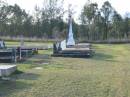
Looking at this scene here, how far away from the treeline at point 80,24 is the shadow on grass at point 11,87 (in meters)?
52.6

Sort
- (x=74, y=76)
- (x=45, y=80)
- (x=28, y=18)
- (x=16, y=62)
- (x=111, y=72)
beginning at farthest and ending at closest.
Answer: (x=28, y=18), (x=16, y=62), (x=111, y=72), (x=74, y=76), (x=45, y=80)

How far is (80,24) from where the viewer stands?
69.2 metres

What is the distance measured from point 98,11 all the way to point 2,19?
1548cm

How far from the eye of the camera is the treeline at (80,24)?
220 ft

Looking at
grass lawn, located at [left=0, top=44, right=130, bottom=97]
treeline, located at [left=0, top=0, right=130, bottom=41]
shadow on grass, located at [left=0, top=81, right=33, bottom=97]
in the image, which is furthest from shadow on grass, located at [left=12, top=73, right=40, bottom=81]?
treeline, located at [left=0, top=0, right=130, bottom=41]

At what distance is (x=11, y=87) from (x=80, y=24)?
5776 centimetres

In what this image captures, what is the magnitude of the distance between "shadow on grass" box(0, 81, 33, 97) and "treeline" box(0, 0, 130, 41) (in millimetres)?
52581

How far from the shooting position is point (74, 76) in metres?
14.4

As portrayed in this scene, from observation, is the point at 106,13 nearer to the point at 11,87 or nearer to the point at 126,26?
the point at 126,26

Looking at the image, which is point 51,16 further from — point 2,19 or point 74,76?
point 74,76

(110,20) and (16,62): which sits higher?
(110,20)

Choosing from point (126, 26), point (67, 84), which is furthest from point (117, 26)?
point (67, 84)

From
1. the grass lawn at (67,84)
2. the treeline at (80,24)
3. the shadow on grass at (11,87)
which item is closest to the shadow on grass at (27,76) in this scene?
the grass lawn at (67,84)

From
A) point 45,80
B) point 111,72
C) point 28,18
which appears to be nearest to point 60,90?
point 45,80
